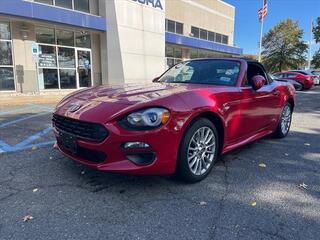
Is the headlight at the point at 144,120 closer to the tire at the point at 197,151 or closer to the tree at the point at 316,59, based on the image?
the tire at the point at 197,151

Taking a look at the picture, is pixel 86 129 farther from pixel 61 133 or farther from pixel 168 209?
pixel 168 209

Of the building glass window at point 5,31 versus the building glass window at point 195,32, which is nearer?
the building glass window at point 5,31

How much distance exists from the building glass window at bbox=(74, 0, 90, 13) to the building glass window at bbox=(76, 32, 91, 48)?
4.18ft

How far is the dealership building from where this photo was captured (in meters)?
13.6

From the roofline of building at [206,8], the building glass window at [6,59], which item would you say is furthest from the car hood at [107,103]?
the roofline of building at [206,8]

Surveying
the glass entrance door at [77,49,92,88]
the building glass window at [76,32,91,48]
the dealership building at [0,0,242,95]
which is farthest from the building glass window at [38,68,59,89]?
the building glass window at [76,32,91,48]

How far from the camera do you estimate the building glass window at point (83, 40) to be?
53.8 feet

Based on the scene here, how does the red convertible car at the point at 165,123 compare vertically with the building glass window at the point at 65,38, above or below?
below

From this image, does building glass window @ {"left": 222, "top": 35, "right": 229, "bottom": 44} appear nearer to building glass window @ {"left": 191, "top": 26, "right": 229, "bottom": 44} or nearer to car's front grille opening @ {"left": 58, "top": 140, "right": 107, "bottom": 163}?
building glass window @ {"left": 191, "top": 26, "right": 229, "bottom": 44}

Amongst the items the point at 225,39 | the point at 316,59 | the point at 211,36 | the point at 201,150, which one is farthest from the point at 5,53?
the point at 316,59

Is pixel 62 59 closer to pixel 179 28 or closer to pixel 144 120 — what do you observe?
pixel 179 28

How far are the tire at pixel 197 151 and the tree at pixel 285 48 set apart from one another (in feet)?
150

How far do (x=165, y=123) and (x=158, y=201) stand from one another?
81 cm

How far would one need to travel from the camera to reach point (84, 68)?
16938 mm
